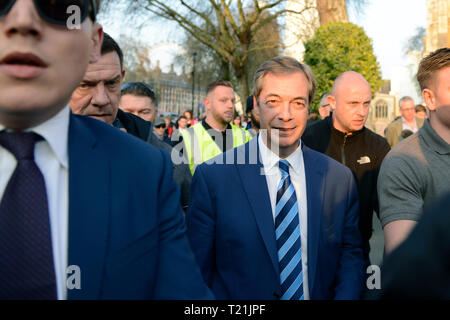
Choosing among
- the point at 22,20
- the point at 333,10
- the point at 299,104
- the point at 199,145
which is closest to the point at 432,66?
the point at 299,104

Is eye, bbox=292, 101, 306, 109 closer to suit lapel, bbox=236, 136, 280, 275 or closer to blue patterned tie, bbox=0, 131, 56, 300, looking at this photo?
suit lapel, bbox=236, 136, 280, 275

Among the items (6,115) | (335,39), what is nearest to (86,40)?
(6,115)

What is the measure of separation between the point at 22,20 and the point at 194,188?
5.36ft

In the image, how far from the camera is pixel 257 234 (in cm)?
239

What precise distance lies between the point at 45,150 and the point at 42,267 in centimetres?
31

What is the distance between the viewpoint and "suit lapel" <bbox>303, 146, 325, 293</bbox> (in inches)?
92.8

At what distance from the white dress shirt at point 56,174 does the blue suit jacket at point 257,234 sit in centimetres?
128

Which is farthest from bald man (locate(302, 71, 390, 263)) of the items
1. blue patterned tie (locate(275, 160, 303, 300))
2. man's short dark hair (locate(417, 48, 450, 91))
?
blue patterned tie (locate(275, 160, 303, 300))

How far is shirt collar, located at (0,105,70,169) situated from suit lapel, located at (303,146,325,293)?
1.54 meters

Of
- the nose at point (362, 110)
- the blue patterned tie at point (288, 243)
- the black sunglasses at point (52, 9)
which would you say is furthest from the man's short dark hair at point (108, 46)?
the nose at point (362, 110)

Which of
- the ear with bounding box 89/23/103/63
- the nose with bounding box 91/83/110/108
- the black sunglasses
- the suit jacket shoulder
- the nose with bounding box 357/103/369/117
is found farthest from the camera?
the nose with bounding box 357/103/369/117

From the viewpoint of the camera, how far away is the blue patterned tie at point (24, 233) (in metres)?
1.07
